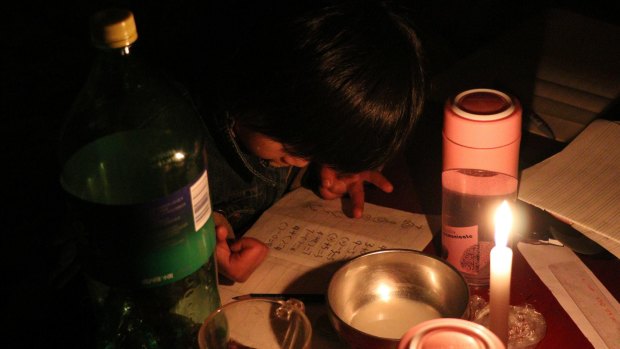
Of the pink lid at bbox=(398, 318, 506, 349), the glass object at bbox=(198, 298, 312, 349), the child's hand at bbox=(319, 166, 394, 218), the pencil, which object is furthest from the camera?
the child's hand at bbox=(319, 166, 394, 218)

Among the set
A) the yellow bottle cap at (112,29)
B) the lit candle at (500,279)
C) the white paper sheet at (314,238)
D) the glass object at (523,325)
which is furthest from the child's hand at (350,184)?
the yellow bottle cap at (112,29)

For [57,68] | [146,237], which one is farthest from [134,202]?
[57,68]

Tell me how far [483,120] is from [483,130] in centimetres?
1

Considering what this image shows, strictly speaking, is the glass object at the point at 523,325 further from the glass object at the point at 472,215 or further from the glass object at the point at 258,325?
the glass object at the point at 258,325

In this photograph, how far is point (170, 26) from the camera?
235cm

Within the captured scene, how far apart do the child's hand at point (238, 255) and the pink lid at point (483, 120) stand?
325 millimetres

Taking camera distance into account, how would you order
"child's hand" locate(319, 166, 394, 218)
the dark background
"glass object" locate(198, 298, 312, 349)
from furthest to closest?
the dark background → "child's hand" locate(319, 166, 394, 218) → "glass object" locate(198, 298, 312, 349)

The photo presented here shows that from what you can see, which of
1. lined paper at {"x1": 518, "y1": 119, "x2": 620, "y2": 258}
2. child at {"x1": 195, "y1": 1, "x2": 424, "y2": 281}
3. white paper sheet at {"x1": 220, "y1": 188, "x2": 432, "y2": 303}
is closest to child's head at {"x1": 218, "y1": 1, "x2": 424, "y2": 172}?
child at {"x1": 195, "y1": 1, "x2": 424, "y2": 281}

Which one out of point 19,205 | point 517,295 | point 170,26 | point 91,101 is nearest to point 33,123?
point 19,205

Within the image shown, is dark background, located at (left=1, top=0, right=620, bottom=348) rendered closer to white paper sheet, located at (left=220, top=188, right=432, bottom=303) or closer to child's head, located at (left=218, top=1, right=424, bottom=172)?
child's head, located at (left=218, top=1, right=424, bottom=172)

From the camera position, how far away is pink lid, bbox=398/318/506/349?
2.02 ft

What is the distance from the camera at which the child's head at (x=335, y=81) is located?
92 cm

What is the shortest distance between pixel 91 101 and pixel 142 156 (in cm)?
10

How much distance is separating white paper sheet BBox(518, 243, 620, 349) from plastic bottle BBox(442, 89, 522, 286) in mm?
92
